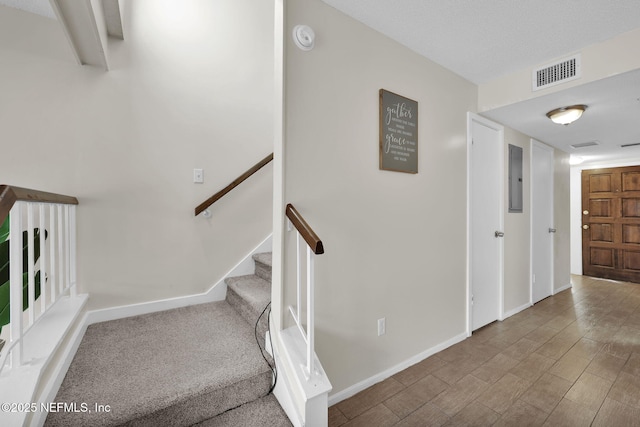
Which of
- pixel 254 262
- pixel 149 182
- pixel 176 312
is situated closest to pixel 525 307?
pixel 254 262

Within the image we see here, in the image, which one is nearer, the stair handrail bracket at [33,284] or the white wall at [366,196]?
the stair handrail bracket at [33,284]

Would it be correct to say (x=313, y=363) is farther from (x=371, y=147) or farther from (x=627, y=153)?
(x=627, y=153)

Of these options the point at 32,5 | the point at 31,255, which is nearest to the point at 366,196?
the point at 31,255

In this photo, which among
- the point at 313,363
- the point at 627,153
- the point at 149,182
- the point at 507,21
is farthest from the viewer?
the point at 627,153

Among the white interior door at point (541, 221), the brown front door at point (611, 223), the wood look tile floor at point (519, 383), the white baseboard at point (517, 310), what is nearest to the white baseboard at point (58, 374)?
the wood look tile floor at point (519, 383)

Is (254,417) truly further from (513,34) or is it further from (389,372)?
(513,34)

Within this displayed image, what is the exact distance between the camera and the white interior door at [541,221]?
3.51 m

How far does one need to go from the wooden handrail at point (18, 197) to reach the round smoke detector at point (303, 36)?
1414 millimetres

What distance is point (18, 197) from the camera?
3.50ft

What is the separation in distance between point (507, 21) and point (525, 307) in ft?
10.3

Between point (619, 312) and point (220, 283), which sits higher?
point (220, 283)

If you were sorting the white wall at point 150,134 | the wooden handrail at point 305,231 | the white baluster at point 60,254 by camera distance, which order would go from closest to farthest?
the wooden handrail at point 305,231, the white baluster at point 60,254, the white wall at point 150,134

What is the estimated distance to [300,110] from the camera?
157 centimetres

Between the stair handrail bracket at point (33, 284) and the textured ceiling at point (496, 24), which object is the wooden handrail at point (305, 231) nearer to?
the stair handrail bracket at point (33, 284)
